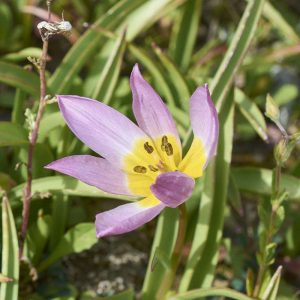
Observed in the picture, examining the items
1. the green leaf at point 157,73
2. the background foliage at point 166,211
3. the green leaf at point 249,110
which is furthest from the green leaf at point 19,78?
the green leaf at point 249,110

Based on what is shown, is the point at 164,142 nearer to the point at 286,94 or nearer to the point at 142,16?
the point at 142,16

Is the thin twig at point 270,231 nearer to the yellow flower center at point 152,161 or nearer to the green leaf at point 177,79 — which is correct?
the yellow flower center at point 152,161

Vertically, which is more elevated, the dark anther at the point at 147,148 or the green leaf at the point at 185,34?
the green leaf at the point at 185,34

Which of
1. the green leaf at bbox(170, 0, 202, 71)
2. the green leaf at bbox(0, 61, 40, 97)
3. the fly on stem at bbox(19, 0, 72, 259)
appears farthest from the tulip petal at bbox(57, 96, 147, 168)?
the green leaf at bbox(170, 0, 202, 71)

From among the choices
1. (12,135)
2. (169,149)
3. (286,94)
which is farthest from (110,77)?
(286,94)

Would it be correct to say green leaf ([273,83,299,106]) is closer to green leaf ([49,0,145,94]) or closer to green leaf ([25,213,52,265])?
green leaf ([49,0,145,94])
